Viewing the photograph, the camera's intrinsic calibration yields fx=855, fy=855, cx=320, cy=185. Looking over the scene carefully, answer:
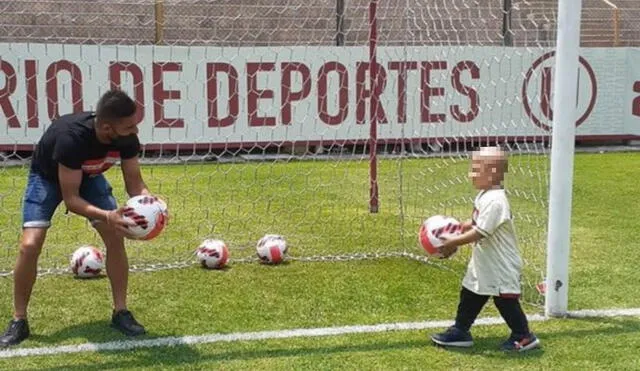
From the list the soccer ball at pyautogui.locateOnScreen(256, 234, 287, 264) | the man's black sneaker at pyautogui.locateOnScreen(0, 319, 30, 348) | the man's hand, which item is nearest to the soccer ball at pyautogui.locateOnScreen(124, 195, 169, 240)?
the man's hand

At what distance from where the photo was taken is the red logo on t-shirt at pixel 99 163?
473cm

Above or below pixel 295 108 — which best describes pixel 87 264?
below

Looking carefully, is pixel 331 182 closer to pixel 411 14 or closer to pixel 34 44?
pixel 411 14

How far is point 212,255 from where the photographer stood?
6.51m

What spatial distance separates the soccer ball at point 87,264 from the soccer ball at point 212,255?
0.76m

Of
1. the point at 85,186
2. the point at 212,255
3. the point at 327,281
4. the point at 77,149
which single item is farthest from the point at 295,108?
the point at 77,149

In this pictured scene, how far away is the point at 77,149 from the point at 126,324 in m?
1.09

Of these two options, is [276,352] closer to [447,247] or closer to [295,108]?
[447,247]

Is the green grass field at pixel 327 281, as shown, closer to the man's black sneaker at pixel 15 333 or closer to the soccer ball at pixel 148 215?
the man's black sneaker at pixel 15 333

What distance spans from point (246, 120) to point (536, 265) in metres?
6.52

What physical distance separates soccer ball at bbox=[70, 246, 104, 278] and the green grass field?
0.13 metres

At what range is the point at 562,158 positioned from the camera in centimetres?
503

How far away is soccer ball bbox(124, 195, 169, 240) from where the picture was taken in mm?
4473

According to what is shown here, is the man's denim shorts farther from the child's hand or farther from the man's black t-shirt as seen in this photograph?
the child's hand
